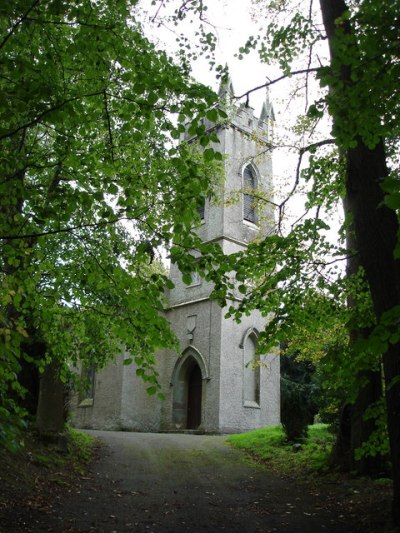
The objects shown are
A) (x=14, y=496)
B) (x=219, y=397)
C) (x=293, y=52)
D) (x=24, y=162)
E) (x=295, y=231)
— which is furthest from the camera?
(x=219, y=397)

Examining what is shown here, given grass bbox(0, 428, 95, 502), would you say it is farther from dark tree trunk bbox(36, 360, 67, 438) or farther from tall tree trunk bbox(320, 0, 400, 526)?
tall tree trunk bbox(320, 0, 400, 526)

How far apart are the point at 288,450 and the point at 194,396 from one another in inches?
439

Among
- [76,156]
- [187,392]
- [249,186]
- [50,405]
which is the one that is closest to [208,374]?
[187,392]

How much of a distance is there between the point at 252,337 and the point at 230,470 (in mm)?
12230

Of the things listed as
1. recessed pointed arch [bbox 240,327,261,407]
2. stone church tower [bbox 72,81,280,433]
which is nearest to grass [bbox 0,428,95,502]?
stone church tower [bbox 72,81,280,433]

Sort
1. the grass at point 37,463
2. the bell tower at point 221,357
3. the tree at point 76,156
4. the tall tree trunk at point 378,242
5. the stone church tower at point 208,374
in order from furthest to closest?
1. the stone church tower at point 208,374
2. the bell tower at point 221,357
3. the grass at point 37,463
4. the tall tree trunk at point 378,242
5. the tree at point 76,156

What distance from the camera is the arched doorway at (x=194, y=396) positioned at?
77.0ft

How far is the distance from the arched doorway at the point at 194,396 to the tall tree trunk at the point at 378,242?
1817 cm

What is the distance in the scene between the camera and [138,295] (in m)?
5.66

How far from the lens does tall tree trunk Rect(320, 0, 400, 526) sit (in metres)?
5.48

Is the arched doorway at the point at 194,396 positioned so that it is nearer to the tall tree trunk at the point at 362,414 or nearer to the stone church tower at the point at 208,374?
the stone church tower at the point at 208,374

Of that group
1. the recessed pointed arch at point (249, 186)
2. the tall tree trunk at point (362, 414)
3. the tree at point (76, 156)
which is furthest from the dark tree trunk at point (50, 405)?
the recessed pointed arch at point (249, 186)

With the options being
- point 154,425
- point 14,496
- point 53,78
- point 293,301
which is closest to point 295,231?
point 293,301

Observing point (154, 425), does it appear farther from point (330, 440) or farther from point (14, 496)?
point (14, 496)
